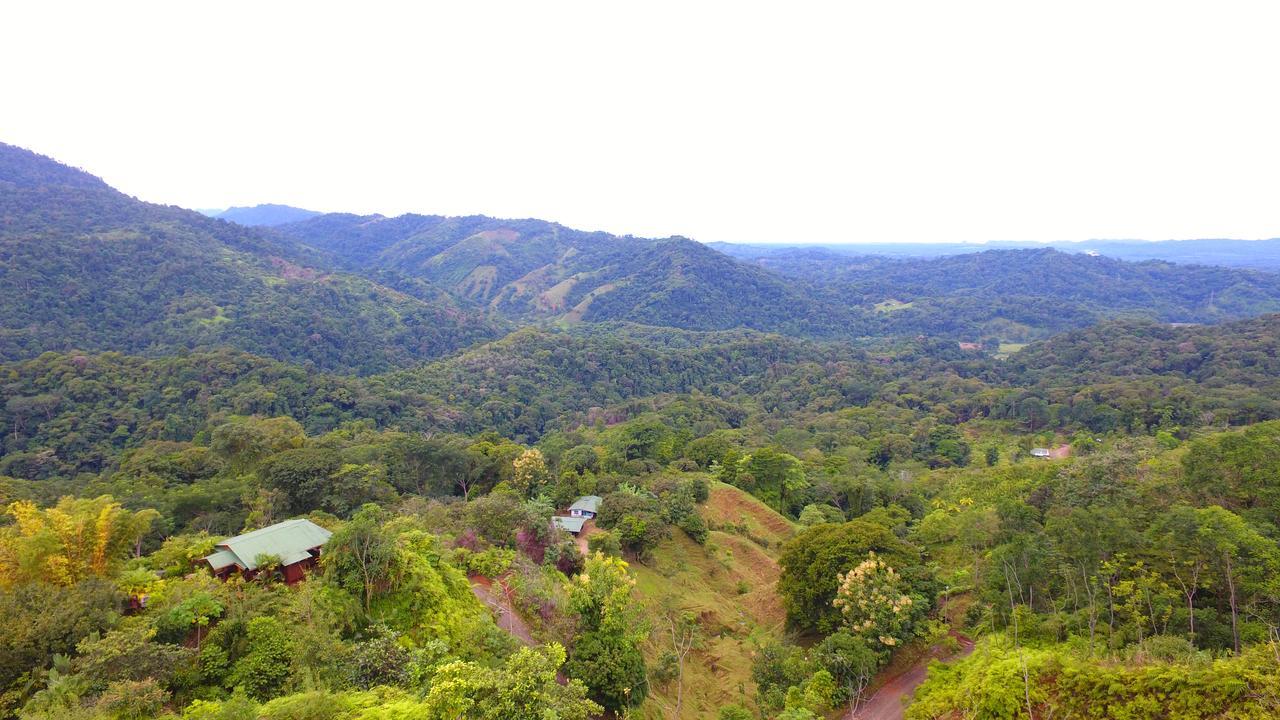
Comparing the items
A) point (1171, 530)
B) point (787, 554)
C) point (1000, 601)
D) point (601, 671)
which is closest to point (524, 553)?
point (601, 671)

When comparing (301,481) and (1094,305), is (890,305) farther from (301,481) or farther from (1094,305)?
(301,481)

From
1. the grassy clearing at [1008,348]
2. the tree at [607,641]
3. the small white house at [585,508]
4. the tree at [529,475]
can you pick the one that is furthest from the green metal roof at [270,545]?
the grassy clearing at [1008,348]

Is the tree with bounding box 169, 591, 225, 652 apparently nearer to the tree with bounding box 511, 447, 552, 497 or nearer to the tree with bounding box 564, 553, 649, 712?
the tree with bounding box 564, 553, 649, 712

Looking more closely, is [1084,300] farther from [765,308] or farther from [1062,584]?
[1062,584]

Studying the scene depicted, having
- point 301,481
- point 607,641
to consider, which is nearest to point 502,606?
point 607,641

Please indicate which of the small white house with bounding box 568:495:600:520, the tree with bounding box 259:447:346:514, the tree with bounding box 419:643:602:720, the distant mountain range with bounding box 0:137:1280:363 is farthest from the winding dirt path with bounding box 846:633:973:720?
the distant mountain range with bounding box 0:137:1280:363

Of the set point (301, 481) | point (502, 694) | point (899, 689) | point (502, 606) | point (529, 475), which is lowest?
point (899, 689)
